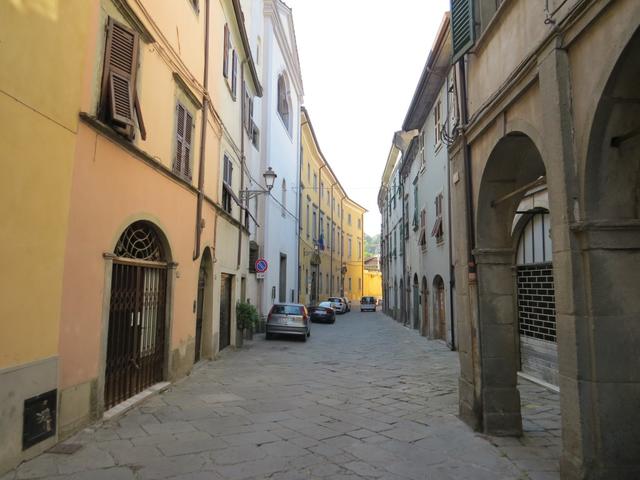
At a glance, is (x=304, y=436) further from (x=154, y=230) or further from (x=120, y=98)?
(x=120, y=98)

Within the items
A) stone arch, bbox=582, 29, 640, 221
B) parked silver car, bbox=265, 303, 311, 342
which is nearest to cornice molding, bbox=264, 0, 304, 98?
parked silver car, bbox=265, 303, 311, 342

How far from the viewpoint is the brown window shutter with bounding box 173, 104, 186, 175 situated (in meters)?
8.84

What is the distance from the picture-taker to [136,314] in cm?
732

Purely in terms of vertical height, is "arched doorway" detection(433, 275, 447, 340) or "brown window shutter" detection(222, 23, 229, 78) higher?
"brown window shutter" detection(222, 23, 229, 78)

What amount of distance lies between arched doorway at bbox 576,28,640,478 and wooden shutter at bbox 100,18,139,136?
5228 mm

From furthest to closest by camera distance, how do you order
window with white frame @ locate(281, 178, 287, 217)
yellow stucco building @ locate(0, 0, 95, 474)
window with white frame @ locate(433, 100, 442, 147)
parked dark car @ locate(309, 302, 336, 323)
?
1. parked dark car @ locate(309, 302, 336, 323)
2. window with white frame @ locate(281, 178, 287, 217)
3. window with white frame @ locate(433, 100, 442, 147)
4. yellow stucco building @ locate(0, 0, 95, 474)

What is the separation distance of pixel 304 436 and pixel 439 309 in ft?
41.7

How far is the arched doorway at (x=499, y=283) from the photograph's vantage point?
5.77m

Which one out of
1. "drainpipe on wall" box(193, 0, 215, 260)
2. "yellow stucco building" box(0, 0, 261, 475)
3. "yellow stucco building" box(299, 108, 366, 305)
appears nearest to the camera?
"yellow stucco building" box(0, 0, 261, 475)

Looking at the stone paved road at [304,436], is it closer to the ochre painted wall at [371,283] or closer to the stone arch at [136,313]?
the stone arch at [136,313]

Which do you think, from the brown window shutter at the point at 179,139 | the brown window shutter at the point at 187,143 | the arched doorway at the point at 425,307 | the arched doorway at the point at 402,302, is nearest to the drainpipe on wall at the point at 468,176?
the brown window shutter at the point at 179,139

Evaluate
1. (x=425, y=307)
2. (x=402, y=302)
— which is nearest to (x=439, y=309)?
(x=425, y=307)

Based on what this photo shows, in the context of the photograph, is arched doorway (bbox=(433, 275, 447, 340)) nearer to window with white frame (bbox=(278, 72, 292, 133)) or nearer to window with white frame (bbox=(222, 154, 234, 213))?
window with white frame (bbox=(222, 154, 234, 213))

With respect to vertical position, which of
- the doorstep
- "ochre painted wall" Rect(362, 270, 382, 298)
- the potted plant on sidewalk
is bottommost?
the doorstep
